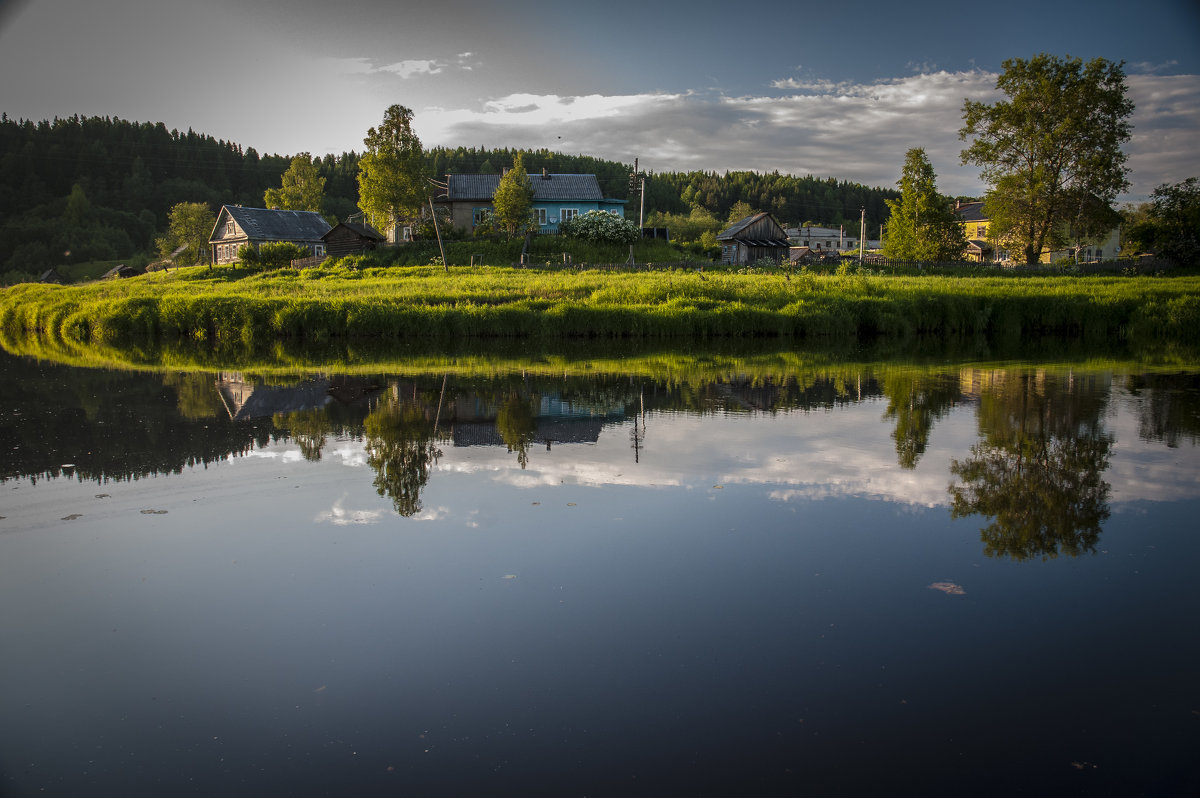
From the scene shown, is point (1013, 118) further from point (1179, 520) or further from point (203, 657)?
point (203, 657)

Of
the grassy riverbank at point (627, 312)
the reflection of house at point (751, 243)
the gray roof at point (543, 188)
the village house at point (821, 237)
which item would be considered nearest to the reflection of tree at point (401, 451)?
the grassy riverbank at point (627, 312)

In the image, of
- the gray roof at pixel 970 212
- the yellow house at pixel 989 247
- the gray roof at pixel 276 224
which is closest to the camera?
the gray roof at pixel 276 224

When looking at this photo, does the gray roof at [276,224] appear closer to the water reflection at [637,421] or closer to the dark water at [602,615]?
the water reflection at [637,421]

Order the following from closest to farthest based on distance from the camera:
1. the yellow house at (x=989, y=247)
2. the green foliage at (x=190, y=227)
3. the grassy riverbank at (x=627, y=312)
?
1. the grassy riverbank at (x=627, y=312)
2. the yellow house at (x=989, y=247)
3. the green foliage at (x=190, y=227)

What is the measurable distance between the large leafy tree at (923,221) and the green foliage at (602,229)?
16502 mm

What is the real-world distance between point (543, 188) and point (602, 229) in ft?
45.5

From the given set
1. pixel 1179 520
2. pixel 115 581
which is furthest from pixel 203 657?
pixel 1179 520

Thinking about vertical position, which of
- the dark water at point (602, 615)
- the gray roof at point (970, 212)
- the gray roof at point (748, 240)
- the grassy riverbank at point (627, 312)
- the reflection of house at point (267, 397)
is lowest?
the dark water at point (602, 615)

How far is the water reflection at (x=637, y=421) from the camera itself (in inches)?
Result: 290

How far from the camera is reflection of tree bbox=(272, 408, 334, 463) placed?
8989 millimetres

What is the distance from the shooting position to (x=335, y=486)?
24.4 feet

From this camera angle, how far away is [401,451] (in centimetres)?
889

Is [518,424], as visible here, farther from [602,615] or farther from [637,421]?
[602,615]

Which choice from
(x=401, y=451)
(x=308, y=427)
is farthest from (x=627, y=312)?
(x=401, y=451)
